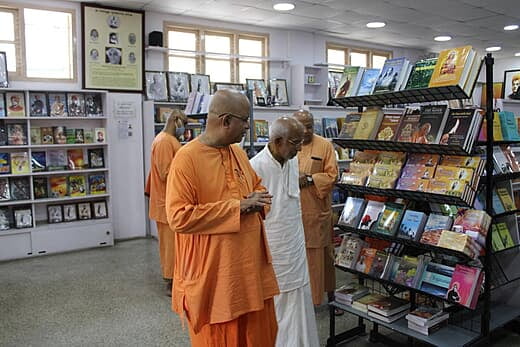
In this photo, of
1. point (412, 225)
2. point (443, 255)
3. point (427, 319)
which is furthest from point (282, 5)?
point (427, 319)

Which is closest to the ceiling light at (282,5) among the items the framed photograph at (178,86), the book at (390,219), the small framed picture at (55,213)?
the framed photograph at (178,86)

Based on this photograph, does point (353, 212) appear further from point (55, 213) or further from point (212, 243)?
point (55, 213)

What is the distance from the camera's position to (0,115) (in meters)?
5.37

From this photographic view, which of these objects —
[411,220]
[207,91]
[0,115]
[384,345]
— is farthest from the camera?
[207,91]

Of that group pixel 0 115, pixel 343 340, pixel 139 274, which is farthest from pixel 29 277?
pixel 343 340

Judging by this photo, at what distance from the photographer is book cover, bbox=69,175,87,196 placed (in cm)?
595

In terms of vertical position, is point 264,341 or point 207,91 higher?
point 207,91

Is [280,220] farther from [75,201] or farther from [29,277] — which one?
[75,201]

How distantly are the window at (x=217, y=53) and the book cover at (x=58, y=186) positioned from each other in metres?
2.20


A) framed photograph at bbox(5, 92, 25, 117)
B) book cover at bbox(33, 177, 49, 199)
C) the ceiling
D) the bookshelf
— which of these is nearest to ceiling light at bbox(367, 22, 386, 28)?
the ceiling

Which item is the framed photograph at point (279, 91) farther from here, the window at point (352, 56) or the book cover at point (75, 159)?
the book cover at point (75, 159)

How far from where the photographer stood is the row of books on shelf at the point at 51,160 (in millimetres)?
5500

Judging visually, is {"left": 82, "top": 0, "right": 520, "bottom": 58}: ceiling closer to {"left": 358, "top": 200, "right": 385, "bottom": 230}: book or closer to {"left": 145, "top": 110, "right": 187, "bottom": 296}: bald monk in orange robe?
{"left": 145, "top": 110, "right": 187, "bottom": 296}: bald monk in orange robe

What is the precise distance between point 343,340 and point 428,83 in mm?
1759
